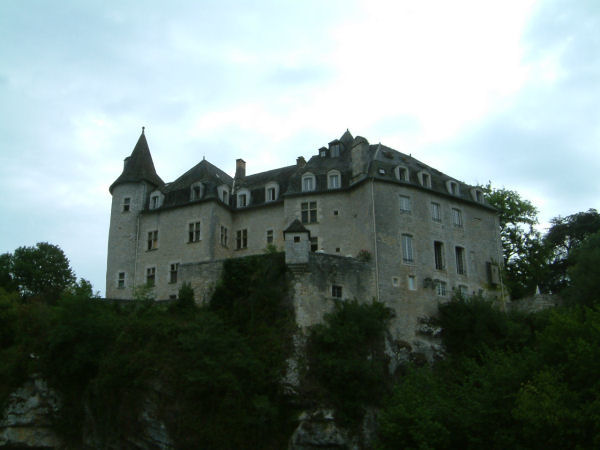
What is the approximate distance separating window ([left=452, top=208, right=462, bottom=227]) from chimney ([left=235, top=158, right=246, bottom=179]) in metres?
16.5

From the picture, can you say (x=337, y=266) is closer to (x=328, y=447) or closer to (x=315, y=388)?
(x=315, y=388)

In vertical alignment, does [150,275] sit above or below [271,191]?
below

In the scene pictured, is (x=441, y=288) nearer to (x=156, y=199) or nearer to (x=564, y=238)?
(x=564, y=238)

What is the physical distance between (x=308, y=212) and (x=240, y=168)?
1066cm

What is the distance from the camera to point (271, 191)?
4294 centimetres

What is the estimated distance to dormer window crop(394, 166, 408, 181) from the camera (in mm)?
39500

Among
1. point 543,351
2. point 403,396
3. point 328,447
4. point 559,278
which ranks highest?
point 559,278

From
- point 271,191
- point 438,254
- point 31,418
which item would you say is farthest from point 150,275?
point 438,254

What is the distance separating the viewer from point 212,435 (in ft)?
91.1

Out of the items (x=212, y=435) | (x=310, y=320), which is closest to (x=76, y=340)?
(x=212, y=435)

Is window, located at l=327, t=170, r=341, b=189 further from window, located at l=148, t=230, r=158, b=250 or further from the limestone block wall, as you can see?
window, located at l=148, t=230, r=158, b=250

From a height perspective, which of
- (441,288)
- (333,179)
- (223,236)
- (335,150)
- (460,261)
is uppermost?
(335,150)

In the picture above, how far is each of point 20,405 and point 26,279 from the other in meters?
19.5

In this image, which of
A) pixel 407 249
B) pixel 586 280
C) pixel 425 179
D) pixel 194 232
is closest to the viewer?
pixel 586 280
